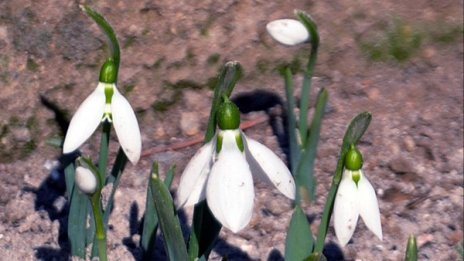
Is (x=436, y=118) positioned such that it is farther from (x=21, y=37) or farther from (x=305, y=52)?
(x=21, y=37)

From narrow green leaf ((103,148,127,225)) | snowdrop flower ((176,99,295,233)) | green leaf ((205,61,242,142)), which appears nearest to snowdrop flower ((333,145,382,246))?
snowdrop flower ((176,99,295,233))

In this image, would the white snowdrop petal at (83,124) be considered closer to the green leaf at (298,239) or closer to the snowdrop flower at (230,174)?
the snowdrop flower at (230,174)

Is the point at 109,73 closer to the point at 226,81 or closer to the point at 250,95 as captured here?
the point at 226,81

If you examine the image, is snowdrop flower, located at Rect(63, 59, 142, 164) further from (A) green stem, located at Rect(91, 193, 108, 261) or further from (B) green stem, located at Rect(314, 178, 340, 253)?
(B) green stem, located at Rect(314, 178, 340, 253)

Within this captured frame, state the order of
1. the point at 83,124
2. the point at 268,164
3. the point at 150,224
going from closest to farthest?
the point at 268,164, the point at 83,124, the point at 150,224

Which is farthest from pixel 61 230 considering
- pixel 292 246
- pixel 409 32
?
pixel 409 32

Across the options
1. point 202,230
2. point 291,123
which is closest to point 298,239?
point 202,230
